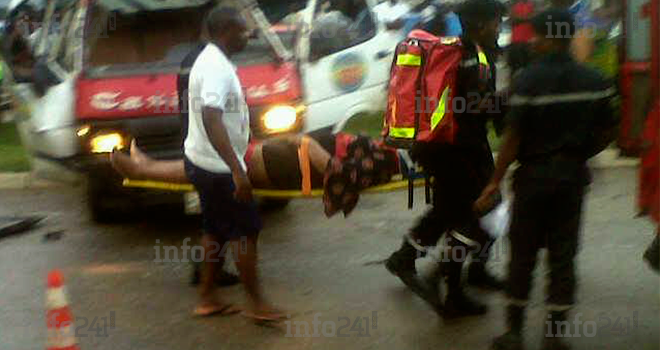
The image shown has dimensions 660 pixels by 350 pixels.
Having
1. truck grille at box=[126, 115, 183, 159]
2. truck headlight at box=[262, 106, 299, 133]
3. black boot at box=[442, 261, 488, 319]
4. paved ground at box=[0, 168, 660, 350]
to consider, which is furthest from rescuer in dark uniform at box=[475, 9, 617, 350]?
truck grille at box=[126, 115, 183, 159]

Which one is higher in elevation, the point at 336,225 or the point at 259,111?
the point at 259,111

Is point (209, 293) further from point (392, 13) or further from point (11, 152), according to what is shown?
point (11, 152)

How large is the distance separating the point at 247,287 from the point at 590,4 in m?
6.28

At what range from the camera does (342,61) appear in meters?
9.37

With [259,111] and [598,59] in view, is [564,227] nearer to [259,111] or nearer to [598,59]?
[259,111]

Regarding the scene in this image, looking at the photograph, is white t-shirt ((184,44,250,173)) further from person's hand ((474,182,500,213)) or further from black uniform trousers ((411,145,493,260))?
person's hand ((474,182,500,213))

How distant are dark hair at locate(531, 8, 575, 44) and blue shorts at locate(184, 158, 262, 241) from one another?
5.70 feet

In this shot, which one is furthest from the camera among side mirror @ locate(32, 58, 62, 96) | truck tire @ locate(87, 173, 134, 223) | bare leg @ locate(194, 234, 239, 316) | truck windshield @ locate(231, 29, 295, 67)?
side mirror @ locate(32, 58, 62, 96)

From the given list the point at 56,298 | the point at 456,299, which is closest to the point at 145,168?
the point at 456,299

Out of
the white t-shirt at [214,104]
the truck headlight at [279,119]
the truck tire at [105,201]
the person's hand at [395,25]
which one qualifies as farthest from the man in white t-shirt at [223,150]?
the person's hand at [395,25]

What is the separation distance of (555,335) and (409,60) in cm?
151

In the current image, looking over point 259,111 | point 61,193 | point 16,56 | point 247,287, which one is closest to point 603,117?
point 247,287

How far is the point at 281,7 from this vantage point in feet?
31.3

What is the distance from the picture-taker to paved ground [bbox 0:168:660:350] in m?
6.07
